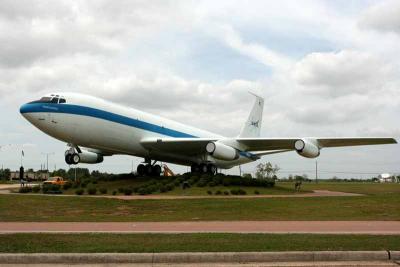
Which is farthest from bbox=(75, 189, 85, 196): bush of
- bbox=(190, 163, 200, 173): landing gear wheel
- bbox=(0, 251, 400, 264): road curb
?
bbox=(0, 251, 400, 264): road curb

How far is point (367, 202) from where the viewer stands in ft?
72.2

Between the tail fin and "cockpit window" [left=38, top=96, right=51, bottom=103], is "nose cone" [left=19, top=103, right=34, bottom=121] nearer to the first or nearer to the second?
"cockpit window" [left=38, top=96, right=51, bottom=103]

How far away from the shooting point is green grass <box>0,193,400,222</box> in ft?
59.7

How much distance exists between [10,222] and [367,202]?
1487 centimetres

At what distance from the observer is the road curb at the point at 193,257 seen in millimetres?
8844

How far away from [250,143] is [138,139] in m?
8.18

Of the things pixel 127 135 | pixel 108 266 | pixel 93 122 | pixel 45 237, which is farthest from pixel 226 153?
pixel 108 266

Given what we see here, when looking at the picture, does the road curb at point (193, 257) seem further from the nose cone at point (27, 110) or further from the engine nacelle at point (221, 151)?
the engine nacelle at point (221, 151)

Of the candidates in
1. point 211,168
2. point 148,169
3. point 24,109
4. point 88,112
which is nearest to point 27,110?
point 24,109

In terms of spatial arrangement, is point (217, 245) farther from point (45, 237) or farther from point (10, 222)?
point (10, 222)

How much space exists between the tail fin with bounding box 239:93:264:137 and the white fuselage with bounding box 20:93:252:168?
1016cm

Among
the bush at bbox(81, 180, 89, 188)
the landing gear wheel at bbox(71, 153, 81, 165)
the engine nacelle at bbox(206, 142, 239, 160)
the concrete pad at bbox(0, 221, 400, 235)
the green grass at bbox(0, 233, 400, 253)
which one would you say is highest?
the engine nacelle at bbox(206, 142, 239, 160)

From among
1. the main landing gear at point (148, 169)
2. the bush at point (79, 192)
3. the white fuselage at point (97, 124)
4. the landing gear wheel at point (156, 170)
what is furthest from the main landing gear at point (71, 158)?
the landing gear wheel at point (156, 170)

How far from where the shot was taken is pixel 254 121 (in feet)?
154
